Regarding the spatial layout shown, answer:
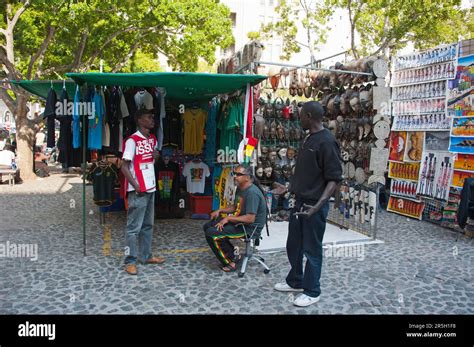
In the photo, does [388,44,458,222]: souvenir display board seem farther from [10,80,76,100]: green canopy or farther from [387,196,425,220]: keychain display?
[10,80,76,100]: green canopy

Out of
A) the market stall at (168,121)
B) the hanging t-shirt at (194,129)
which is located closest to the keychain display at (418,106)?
the market stall at (168,121)

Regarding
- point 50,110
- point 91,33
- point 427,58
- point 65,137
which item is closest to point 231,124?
point 65,137

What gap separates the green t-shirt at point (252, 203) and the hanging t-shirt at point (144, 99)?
2425 mm

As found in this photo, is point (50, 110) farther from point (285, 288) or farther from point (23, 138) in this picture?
point (23, 138)

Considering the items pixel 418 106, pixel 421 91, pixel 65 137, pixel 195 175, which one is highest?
pixel 421 91

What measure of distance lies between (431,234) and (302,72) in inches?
151

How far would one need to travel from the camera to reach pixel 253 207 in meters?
4.68

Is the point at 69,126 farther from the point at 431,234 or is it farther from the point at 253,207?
the point at 431,234

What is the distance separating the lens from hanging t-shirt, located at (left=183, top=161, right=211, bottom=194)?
8.01m

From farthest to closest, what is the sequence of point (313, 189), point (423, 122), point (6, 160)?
point (6, 160) → point (423, 122) → point (313, 189)

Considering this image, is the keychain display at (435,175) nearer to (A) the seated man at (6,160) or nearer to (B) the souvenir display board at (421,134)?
(B) the souvenir display board at (421,134)

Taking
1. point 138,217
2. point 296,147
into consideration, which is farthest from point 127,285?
point 296,147

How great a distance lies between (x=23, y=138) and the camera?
1282 centimetres

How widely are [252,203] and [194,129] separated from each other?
354 centimetres
